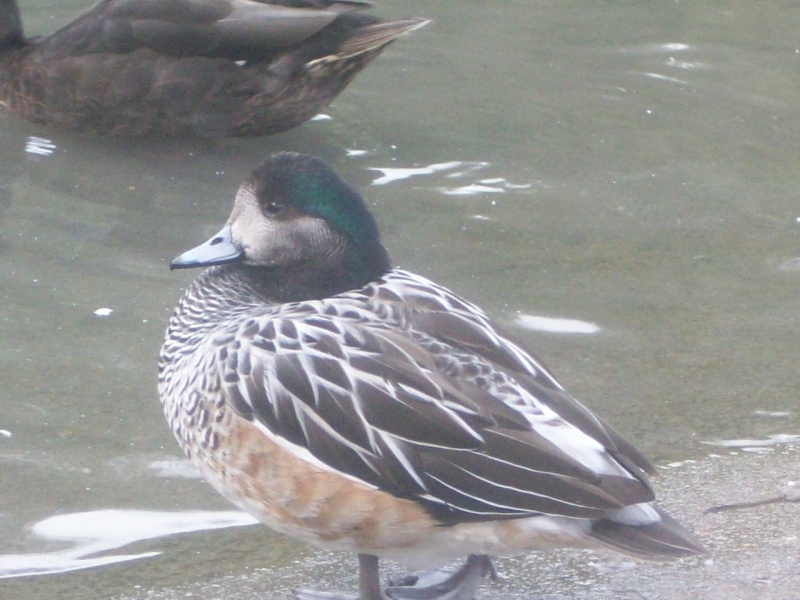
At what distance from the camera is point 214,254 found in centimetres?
338

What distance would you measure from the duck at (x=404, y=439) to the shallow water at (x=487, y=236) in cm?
46

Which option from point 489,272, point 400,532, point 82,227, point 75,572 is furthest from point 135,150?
point 400,532

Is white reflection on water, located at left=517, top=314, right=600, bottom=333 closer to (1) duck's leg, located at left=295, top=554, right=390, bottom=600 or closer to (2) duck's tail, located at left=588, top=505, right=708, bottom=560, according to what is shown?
(1) duck's leg, located at left=295, top=554, right=390, bottom=600

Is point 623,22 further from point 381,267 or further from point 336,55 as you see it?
point 381,267

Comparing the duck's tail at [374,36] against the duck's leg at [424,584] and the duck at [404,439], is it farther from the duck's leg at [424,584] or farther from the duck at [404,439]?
the duck's leg at [424,584]

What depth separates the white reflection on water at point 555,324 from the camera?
4.70 m

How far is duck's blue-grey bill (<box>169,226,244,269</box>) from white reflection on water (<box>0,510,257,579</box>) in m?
0.76

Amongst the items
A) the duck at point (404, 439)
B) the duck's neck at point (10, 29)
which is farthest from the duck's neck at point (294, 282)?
the duck's neck at point (10, 29)

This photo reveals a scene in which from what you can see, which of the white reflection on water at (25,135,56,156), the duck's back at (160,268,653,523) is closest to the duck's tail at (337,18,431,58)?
the white reflection on water at (25,135,56,156)

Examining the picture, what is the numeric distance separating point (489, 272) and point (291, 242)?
6.24 ft

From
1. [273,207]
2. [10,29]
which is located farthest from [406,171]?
[273,207]

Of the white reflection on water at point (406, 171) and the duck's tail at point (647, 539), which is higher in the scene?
the duck's tail at point (647, 539)

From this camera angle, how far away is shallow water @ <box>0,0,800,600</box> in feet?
12.3

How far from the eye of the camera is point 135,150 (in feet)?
21.5
